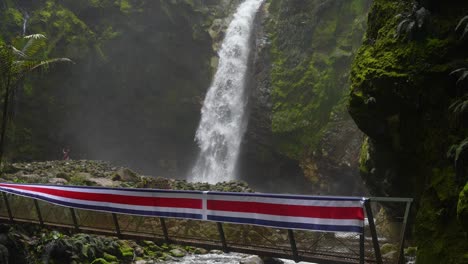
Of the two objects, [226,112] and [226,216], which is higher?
[226,216]

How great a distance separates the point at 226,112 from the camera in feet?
96.0

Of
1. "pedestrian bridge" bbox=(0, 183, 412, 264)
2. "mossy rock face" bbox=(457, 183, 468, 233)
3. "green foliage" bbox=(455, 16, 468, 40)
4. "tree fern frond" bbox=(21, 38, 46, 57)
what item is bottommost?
"pedestrian bridge" bbox=(0, 183, 412, 264)

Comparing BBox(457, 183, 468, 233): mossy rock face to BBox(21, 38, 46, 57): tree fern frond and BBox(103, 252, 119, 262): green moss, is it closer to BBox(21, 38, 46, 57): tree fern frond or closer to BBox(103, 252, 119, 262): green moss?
BBox(103, 252, 119, 262): green moss

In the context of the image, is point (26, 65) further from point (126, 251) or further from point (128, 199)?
point (128, 199)

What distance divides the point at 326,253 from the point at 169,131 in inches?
1060

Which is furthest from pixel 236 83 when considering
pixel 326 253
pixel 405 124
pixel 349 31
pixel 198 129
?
pixel 326 253

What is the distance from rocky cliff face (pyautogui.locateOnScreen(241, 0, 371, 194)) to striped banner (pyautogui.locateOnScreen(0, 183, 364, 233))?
16.7 meters

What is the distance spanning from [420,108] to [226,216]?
4.58 metres

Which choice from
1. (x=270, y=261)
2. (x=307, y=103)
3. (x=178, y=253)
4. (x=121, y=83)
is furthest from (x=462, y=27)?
(x=121, y=83)

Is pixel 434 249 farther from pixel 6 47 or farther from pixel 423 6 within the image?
pixel 6 47

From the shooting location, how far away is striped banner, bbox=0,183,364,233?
5.28 m

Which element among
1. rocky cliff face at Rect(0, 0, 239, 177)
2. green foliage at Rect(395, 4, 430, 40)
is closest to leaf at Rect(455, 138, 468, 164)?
green foliage at Rect(395, 4, 430, 40)

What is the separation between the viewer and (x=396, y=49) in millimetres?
8672

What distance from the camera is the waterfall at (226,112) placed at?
1104 inches
